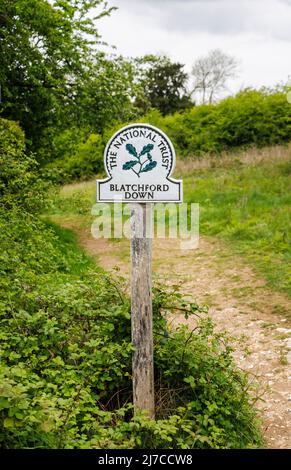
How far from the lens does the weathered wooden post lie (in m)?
3.71

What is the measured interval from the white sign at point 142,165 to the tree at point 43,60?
298 inches

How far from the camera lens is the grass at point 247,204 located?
30.1ft

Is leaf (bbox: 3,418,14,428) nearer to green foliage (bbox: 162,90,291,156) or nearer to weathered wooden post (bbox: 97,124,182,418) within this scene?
weathered wooden post (bbox: 97,124,182,418)

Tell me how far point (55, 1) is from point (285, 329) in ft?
31.8

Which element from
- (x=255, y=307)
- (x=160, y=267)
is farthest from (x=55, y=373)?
(x=160, y=267)

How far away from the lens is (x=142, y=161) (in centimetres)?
371

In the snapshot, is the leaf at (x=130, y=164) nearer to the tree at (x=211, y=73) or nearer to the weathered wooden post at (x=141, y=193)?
the weathered wooden post at (x=141, y=193)

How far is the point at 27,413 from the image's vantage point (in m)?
3.04

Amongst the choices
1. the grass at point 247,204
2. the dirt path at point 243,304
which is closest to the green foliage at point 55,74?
the grass at point 247,204

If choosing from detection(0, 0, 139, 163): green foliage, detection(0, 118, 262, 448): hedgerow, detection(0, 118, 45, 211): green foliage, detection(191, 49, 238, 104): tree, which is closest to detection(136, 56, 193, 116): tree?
detection(191, 49, 238, 104): tree

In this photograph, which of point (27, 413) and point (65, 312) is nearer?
point (27, 413)

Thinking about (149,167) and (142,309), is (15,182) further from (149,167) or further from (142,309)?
(142,309)

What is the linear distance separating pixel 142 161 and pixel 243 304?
4.12m
